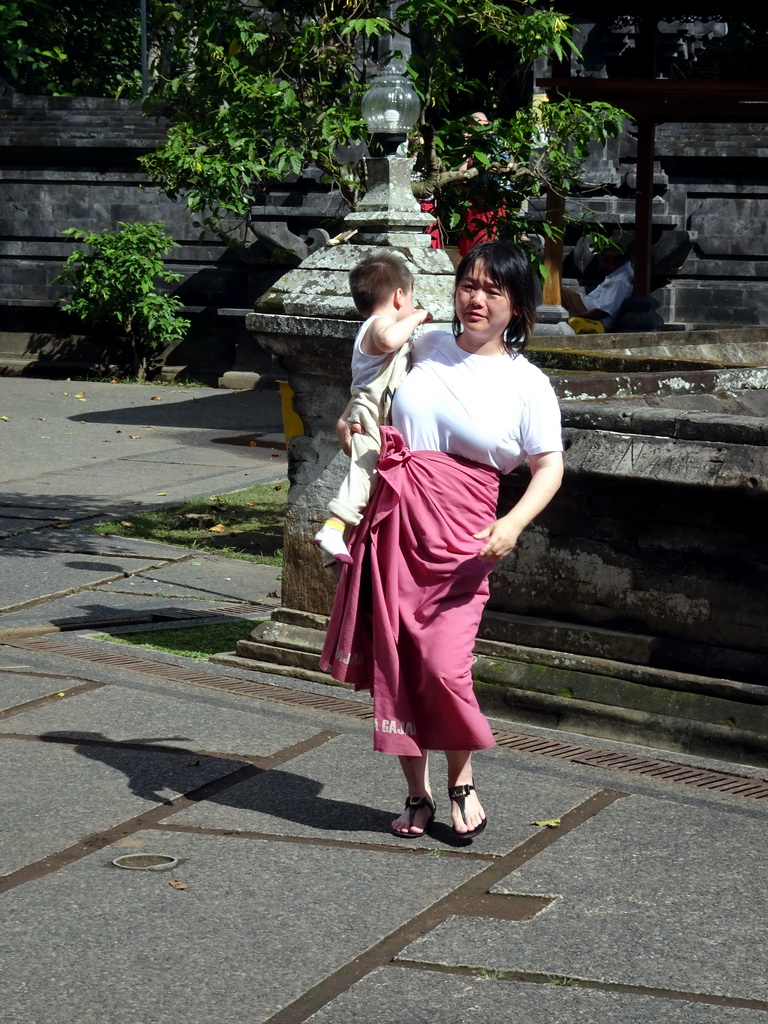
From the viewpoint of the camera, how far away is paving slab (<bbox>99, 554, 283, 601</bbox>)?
24.0 ft

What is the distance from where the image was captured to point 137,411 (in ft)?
47.7

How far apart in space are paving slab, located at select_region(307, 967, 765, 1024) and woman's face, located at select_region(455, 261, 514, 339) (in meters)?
1.74

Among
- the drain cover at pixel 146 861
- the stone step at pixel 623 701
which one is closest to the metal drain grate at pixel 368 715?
the stone step at pixel 623 701

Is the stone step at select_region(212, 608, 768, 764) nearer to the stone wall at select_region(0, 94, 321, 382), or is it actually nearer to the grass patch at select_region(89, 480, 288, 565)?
the grass patch at select_region(89, 480, 288, 565)

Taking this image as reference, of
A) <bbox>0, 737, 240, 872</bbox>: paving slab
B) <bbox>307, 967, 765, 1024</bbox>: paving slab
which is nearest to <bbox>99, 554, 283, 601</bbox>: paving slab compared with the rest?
<bbox>0, 737, 240, 872</bbox>: paving slab

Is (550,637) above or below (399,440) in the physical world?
below

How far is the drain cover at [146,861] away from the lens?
12.4 feet

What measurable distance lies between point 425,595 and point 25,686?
212 cm

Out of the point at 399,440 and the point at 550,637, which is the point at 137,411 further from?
the point at 399,440

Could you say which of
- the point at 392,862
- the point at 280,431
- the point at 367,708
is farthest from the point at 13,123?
the point at 392,862

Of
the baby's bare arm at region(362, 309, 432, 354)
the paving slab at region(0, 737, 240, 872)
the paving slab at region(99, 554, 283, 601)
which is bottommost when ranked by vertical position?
the paving slab at region(99, 554, 283, 601)

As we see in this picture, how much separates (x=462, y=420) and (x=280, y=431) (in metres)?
9.42

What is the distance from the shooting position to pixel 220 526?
8992 millimetres

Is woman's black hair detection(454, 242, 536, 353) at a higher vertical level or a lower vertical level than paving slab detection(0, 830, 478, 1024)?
higher
